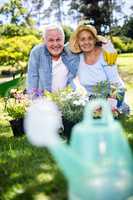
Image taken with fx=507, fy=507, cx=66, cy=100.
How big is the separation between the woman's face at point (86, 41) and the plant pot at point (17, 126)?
123 cm

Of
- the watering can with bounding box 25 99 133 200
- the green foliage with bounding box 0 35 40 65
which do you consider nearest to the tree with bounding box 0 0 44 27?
the green foliage with bounding box 0 35 40 65

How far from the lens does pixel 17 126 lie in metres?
5.64

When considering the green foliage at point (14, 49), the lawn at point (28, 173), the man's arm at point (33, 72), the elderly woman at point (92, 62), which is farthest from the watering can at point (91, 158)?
the green foliage at point (14, 49)

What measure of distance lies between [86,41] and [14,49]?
34.3 feet

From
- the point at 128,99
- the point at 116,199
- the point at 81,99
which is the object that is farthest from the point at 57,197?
the point at 128,99

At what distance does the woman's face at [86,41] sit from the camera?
239 inches

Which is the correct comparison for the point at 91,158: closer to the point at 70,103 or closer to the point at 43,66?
the point at 70,103

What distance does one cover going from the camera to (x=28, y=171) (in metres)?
3.92

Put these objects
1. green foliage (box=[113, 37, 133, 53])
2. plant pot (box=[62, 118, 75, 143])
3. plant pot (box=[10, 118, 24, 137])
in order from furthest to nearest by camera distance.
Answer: green foliage (box=[113, 37, 133, 53]) → plant pot (box=[10, 118, 24, 137]) → plant pot (box=[62, 118, 75, 143])

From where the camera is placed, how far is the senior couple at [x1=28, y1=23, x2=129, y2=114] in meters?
6.08

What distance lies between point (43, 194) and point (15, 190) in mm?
228

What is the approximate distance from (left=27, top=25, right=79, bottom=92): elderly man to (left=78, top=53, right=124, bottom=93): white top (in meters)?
0.12

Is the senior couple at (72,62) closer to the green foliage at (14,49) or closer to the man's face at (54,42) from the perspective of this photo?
the man's face at (54,42)

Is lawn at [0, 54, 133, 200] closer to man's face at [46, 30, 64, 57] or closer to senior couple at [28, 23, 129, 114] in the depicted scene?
senior couple at [28, 23, 129, 114]
